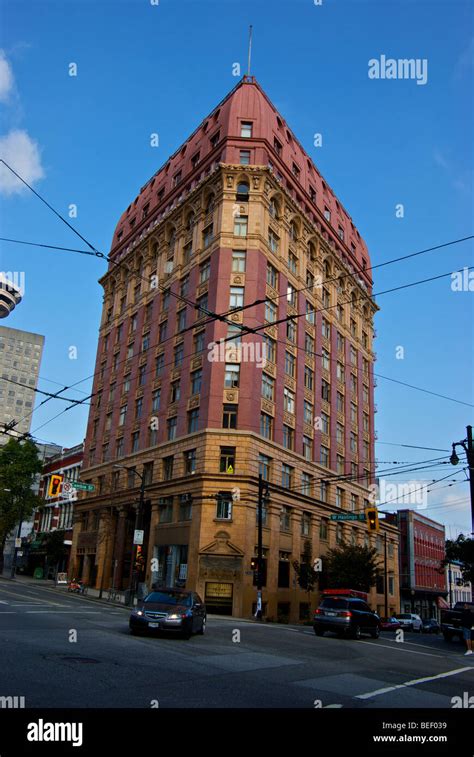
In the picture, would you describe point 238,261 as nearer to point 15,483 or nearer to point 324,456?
point 324,456

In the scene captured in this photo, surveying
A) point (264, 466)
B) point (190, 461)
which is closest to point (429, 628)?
point (264, 466)

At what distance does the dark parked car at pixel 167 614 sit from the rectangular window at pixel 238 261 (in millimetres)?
29151

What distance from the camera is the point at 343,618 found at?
23.4 metres

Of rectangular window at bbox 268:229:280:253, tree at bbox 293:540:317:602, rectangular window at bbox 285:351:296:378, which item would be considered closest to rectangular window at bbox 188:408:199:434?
rectangular window at bbox 285:351:296:378

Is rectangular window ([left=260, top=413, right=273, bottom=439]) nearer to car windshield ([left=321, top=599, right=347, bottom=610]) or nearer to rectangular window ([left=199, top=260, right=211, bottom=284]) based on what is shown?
rectangular window ([left=199, top=260, right=211, bottom=284])

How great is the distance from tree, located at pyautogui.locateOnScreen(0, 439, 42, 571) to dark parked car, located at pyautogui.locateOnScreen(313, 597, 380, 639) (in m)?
46.1

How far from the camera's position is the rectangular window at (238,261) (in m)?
43.9

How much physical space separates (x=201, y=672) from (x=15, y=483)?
57290 millimetres

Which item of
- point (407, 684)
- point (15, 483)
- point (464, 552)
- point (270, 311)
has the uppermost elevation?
point (270, 311)

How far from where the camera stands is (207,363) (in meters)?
41.7

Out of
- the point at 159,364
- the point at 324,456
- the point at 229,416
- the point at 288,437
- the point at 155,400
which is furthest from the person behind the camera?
the point at 324,456

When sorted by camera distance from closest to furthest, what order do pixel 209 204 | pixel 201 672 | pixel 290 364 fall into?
pixel 201 672
pixel 290 364
pixel 209 204

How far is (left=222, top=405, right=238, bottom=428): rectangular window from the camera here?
40531 mm
